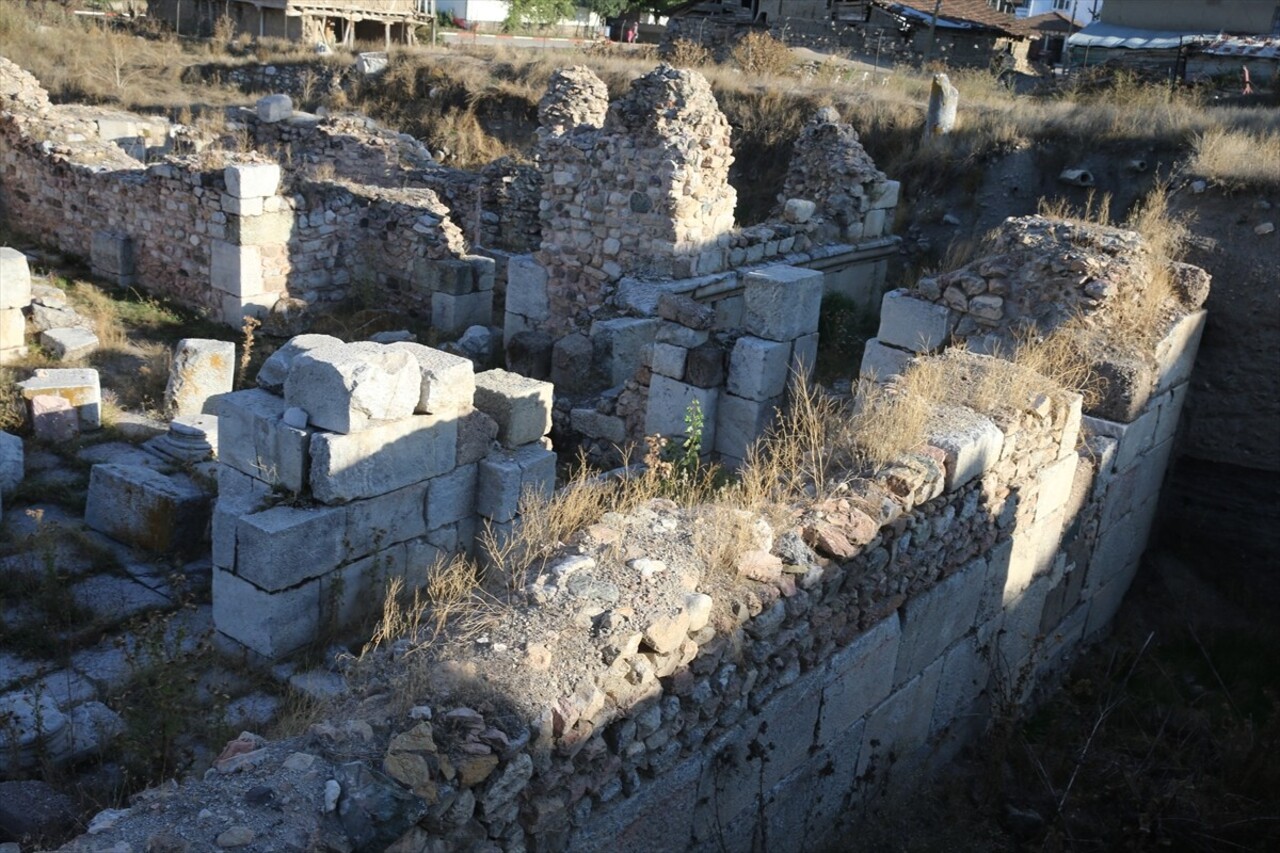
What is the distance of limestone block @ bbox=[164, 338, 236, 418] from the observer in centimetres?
959

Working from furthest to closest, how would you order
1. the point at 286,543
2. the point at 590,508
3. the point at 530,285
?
the point at 530,285 → the point at 286,543 → the point at 590,508

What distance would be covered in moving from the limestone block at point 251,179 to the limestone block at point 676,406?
17.7 ft

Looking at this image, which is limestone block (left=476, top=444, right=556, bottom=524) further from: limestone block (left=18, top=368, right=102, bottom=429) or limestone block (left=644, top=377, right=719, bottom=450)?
limestone block (left=18, top=368, right=102, bottom=429)

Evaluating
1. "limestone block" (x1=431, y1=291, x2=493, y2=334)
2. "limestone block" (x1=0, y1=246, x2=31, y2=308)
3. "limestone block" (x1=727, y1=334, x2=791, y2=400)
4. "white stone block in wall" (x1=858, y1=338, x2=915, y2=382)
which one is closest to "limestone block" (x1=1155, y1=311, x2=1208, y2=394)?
"white stone block in wall" (x1=858, y1=338, x2=915, y2=382)

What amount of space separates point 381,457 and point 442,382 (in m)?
0.53

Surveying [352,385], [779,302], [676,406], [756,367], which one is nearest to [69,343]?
[676,406]

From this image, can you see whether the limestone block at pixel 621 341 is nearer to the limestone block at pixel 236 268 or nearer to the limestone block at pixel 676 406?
the limestone block at pixel 676 406

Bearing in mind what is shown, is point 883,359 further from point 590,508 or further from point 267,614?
point 267,614

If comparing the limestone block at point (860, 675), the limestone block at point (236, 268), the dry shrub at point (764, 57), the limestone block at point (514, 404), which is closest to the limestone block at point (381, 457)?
the limestone block at point (514, 404)

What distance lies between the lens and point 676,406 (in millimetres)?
8688

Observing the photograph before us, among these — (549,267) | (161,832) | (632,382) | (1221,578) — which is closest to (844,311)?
(549,267)

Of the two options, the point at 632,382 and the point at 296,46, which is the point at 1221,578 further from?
the point at 296,46

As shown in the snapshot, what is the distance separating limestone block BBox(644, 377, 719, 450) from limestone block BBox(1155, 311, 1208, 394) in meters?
3.14

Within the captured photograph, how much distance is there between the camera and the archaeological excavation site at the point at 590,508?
12.2ft
